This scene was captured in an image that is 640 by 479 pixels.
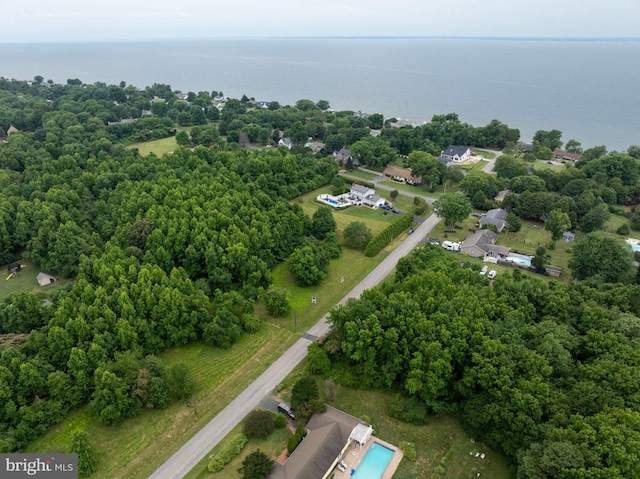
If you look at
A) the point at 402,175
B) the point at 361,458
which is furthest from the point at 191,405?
the point at 402,175

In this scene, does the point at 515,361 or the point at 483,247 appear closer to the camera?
the point at 515,361

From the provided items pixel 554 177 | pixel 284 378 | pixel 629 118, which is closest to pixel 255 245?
pixel 284 378

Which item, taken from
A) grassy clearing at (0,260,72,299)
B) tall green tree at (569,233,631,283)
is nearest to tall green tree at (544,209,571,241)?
tall green tree at (569,233,631,283)

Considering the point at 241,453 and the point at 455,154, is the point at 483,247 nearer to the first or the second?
the point at 241,453

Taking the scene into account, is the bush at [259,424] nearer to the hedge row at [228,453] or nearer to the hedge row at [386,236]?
the hedge row at [228,453]

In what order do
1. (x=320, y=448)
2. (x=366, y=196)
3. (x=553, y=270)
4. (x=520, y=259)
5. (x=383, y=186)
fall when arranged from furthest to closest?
1. (x=383, y=186)
2. (x=366, y=196)
3. (x=520, y=259)
4. (x=553, y=270)
5. (x=320, y=448)

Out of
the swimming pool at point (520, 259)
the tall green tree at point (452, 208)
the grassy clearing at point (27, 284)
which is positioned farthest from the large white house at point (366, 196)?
the grassy clearing at point (27, 284)
